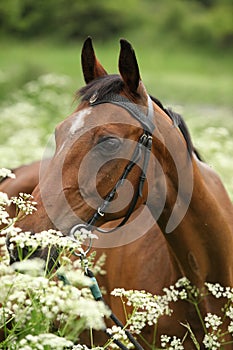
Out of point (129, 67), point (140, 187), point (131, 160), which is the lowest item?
point (140, 187)

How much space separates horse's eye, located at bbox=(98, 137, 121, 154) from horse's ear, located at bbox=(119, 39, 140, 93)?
11.7 inches

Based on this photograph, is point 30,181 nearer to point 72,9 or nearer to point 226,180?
point 226,180

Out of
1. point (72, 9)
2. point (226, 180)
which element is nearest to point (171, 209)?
point (226, 180)

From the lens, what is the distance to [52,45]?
3009 centimetres

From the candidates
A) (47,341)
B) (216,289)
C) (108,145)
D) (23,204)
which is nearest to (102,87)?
(108,145)

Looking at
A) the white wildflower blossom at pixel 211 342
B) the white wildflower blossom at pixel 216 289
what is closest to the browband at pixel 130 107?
the white wildflower blossom at pixel 216 289

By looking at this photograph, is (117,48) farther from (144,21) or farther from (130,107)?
(130,107)

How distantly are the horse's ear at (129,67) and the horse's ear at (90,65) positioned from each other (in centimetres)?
29

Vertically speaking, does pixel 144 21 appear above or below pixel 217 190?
above

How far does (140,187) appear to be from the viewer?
3.44 meters

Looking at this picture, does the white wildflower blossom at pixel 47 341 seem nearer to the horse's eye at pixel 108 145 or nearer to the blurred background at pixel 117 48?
the horse's eye at pixel 108 145

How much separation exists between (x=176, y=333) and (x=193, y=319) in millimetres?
135

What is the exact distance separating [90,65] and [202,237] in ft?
3.43

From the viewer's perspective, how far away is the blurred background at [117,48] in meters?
16.5
